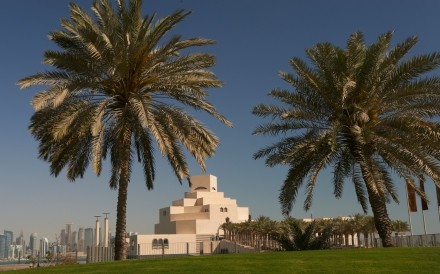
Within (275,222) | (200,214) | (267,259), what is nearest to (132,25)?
(267,259)

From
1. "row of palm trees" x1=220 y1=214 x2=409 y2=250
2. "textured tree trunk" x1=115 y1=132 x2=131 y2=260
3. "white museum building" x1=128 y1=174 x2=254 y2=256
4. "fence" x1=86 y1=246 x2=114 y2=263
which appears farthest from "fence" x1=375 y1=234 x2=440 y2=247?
"white museum building" x1=128 y1=174 x2=254 y2=256

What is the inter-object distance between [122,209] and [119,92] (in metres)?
4.38

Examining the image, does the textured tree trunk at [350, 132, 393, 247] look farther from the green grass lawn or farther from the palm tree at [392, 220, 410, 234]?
the palm tree at [392, 220, 410, 234]

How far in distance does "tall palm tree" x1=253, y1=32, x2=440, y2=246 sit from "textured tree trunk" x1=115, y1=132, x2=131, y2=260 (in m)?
5.80

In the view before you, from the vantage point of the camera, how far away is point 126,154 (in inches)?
686

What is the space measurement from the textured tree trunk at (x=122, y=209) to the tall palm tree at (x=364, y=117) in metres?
5.80

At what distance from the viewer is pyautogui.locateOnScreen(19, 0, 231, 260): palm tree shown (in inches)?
629

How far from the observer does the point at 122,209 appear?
55.5 feet

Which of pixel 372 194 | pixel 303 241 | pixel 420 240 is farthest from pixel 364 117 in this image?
pixel 420 240

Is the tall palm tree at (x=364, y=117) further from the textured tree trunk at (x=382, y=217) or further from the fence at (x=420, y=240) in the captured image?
the fence at (x=420, y=240)

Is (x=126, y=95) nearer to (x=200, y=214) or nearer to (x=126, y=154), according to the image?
(x=126, y=154)

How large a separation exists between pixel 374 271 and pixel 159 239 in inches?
2411

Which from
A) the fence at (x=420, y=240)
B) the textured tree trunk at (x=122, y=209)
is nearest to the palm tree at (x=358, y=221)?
the fence at (x=420, y=240)

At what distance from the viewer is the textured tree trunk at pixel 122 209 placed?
1675cm
